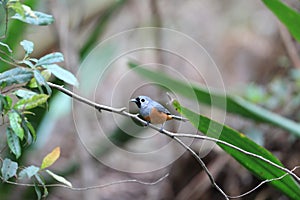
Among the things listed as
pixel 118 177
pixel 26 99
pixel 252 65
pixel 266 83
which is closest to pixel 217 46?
pixel 252 65

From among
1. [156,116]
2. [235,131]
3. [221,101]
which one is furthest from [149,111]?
[221,101]

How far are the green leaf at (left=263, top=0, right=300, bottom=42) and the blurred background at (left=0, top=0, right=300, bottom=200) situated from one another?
20 centimetres

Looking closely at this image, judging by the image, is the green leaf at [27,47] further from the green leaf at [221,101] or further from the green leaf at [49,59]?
the green leaf at [221,101]

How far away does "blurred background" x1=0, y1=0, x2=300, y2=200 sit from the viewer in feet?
5.53

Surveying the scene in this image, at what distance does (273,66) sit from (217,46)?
1.33 feet

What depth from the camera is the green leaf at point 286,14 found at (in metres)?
1.21

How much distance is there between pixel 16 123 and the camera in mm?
629

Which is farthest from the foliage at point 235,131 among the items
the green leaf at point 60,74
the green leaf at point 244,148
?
the green leaf at point 60,74

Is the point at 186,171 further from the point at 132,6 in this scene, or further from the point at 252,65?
the point at 132,6

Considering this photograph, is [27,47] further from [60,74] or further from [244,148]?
[244,148]

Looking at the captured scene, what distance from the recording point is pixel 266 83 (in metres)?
2.74

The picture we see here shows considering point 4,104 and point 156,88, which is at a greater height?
point 4,104

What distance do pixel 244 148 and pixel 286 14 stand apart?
49 cm

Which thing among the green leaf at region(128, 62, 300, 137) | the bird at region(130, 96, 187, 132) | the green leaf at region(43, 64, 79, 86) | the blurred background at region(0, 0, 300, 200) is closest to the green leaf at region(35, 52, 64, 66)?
the green leaf at region(43, 64, 79, 86)
